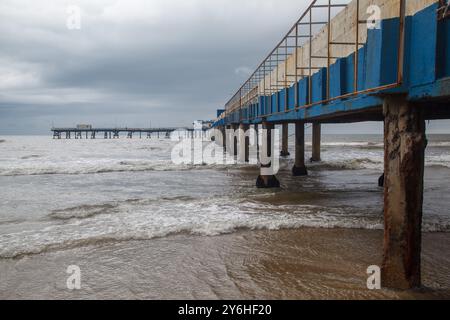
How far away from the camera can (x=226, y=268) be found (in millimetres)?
5035

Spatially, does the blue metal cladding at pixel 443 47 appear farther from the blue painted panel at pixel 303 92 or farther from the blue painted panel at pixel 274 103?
the blue painted panel at pixel 274 103

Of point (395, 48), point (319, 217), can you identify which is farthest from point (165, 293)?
point (319, 217)

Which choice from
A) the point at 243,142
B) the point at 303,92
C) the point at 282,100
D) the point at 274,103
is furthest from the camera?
the point at 243,142

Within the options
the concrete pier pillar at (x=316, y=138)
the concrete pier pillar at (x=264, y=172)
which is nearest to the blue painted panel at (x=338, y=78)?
the concrete pier pillar at (x=264, y=172)

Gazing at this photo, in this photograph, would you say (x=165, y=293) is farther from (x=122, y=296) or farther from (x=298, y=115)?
(x=298, y=115)

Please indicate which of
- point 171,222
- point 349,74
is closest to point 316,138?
point 171,222

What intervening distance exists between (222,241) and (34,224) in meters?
4.26

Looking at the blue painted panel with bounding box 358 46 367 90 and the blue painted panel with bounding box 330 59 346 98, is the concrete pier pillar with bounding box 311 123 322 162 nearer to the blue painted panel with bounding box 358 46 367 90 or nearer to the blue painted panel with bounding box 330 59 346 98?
the blue painted panel with bounding box 330 59 346 98

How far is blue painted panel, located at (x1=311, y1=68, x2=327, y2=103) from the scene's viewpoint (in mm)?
6535

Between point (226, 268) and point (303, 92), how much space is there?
14.6 ft

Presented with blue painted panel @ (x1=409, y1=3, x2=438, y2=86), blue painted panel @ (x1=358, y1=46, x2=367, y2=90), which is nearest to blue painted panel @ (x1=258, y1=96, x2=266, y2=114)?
blue painted panel @ (x1=358, y1=46, x2=367, y2=90)

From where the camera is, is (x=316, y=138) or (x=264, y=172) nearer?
(x=264, y=172)

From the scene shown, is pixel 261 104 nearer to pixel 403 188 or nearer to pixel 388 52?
pixel 388 52

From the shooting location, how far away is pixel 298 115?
8.95 m
